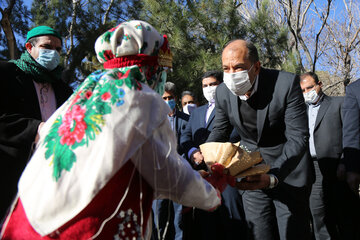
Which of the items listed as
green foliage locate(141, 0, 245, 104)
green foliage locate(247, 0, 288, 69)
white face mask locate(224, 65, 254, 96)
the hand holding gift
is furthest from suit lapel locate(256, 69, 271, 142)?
green foliage locate(247, 0, 288, 69)

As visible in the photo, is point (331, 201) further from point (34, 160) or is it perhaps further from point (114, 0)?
point (114, 0)

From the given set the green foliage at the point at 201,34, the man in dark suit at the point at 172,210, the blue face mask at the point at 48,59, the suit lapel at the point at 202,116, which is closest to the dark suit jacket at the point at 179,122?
the man in dark suit at the point at 172,210

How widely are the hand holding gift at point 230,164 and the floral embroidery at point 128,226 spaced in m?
0.66

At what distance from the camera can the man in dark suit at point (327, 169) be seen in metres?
4.06

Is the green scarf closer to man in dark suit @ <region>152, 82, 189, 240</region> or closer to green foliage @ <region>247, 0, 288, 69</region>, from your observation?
man in dark suit @ <region>152, 82, 189, 240</region>

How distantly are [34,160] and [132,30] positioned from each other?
703 millimetres

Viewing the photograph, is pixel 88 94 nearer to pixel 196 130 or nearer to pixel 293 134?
pixel 293 134

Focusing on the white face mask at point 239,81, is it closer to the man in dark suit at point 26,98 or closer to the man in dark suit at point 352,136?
the man in dark suit at point 352,136

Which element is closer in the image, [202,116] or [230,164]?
[230,164]

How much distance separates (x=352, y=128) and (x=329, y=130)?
134 centimetres

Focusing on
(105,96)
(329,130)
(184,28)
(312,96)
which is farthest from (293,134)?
(184,28)

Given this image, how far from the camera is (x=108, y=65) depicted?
1.58 metres

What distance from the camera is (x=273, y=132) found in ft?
8.98

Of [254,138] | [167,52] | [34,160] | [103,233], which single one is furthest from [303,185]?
[34,160]
